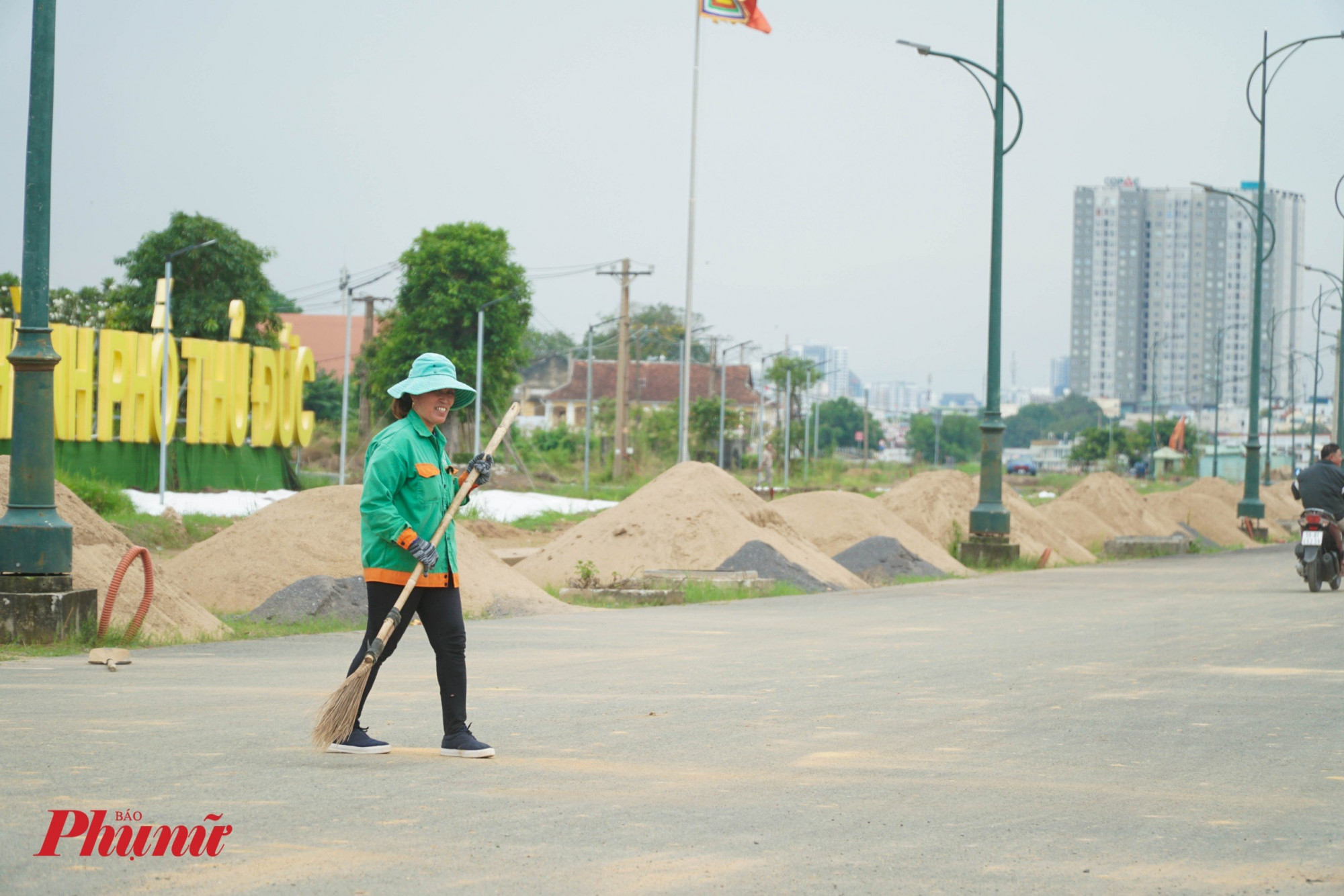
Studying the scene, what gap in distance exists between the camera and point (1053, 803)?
586cm

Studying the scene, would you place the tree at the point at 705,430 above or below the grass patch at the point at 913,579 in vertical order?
above

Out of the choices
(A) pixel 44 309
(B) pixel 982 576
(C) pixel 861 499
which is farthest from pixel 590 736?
(C) pixel 861 499

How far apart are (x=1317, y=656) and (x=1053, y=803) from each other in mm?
6641

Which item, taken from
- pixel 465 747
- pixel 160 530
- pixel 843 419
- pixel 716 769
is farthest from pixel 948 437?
pixel 465 747

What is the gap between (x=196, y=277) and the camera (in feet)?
164

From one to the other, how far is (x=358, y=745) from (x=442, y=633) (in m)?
0.65

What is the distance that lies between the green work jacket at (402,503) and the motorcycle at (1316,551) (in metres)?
14.3

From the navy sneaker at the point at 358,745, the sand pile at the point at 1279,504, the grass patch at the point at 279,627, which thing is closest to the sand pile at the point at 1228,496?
the sand pile at the point at 1279,504

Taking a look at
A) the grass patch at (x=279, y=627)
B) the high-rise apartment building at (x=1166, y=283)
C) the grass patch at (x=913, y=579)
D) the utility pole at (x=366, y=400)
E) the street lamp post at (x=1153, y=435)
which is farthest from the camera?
the high-rise apartment building at (x=1166, y=283)

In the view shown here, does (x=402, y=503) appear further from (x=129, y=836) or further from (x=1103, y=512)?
(x=1103, y=512)

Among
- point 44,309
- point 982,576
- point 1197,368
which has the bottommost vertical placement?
point 982,576

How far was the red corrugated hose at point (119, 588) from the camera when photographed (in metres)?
10.7

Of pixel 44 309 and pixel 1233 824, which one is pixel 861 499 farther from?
pixel 1233 824

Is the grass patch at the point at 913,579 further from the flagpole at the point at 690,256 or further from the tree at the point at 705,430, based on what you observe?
the tree at the point at 705,430
